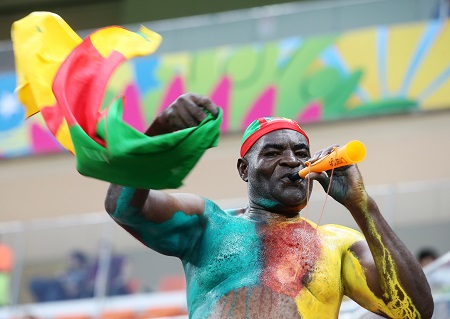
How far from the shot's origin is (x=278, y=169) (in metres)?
3.31

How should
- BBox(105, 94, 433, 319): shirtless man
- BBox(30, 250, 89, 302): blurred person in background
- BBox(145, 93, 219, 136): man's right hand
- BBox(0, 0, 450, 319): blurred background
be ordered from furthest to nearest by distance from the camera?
BBox(0, 0, 450, 319): blurred background, BBox(30, 250, 89, 302): blurred person in background, BBox(105, 94, 433, 319): shirtless man, BBox(145, 93, 219, 136): man's right hand

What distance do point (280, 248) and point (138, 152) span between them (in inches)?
31.0

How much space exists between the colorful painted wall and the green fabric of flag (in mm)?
9003

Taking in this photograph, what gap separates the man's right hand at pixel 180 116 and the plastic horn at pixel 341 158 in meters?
0.49

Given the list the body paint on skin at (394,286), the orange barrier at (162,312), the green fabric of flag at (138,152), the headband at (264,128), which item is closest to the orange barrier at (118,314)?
the orange barrier at (162,312)

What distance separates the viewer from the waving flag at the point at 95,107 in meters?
2.72

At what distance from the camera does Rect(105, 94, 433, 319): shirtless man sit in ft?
10.3

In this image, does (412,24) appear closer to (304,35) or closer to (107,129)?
(304,35)

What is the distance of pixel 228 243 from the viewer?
3.26 meters

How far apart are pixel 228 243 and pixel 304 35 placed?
9.11 metres

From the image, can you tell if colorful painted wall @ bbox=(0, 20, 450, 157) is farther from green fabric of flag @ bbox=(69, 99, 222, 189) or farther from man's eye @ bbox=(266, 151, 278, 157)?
green fabric of flag @ bbox=(69, 99, 222, 189)

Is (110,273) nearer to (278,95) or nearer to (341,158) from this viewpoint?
(278,95)

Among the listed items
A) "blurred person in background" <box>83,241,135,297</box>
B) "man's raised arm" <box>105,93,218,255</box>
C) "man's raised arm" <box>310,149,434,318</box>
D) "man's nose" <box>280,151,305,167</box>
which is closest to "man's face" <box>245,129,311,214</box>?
"man's nose" <box>280,151,305,167</box>

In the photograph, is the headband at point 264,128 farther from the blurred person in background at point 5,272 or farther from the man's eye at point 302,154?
the blurred person in background at point 5,272
